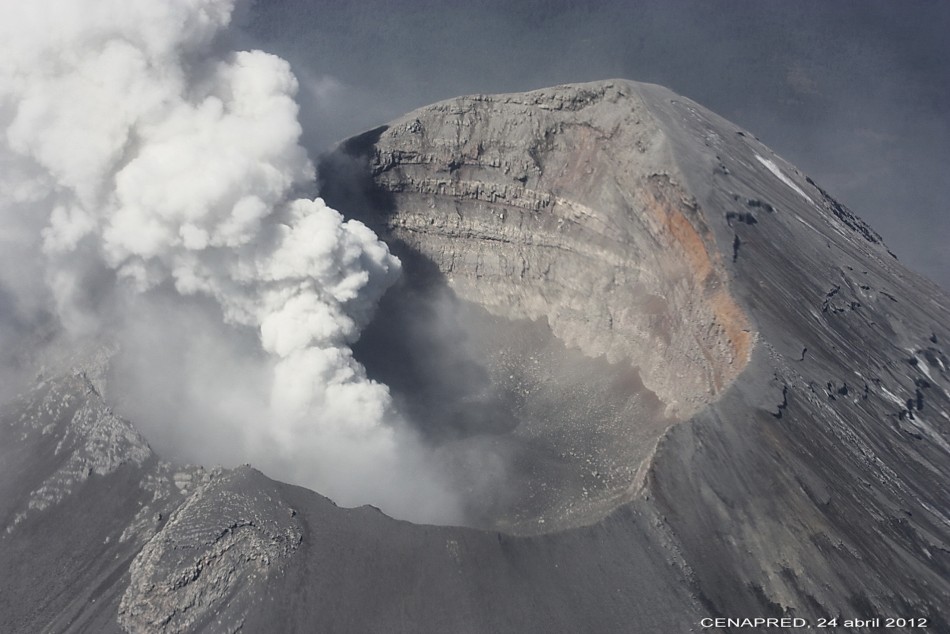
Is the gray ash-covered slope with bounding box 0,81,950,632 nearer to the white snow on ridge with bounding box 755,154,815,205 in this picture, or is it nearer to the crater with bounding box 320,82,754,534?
the crater with bounding box 320,82,754,534

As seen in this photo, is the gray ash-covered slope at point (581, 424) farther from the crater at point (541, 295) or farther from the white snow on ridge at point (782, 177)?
the white snow on ridge at point (782, 177)

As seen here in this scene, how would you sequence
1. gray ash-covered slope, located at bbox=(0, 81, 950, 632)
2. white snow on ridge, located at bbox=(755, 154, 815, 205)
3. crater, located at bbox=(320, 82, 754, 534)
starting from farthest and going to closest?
white snow on ridge, located at bbox=(755, 154, 815, 205)
crater, located at bbox=(320, 82, 754, 534)
gray ash-covered slope, located at bbox=(0, 81, 950, 632)

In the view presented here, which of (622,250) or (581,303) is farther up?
(622,250)

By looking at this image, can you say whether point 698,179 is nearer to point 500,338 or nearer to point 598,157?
point 598,157

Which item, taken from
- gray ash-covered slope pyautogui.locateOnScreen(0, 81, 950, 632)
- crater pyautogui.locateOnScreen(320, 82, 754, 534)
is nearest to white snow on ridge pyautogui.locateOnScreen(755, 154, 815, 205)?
gray ash-covered slope pyautogui.locateOnScreen(0, 81, 950, 632)

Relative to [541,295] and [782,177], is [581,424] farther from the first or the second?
[782,177]

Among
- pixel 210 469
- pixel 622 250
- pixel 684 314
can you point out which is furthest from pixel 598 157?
pixel 210 469
